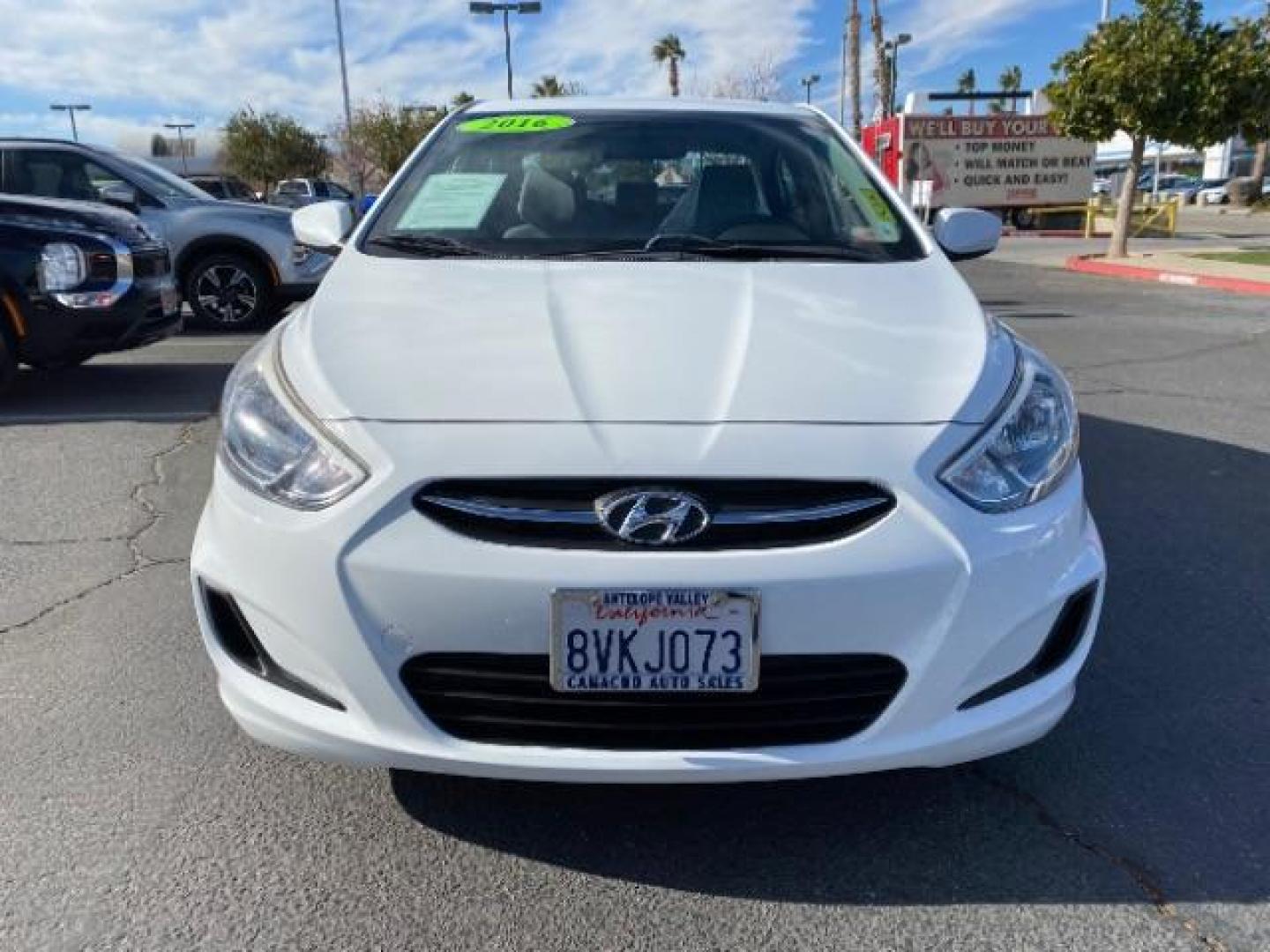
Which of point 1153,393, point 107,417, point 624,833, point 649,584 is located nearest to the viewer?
point 649,584

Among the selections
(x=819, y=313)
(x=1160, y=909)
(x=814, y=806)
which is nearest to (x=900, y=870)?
(x=814, y=806)

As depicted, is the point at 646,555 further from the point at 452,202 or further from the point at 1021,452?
the point at 452,202

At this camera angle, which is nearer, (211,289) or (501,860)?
(501,860)

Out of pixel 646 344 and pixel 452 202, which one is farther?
pixel 452 202

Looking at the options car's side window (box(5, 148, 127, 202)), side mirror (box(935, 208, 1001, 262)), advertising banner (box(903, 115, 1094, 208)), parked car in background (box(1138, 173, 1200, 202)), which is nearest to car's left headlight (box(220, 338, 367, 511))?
side mirror (box(935, 208, 1001, 262))

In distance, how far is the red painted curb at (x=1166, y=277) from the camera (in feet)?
44.8

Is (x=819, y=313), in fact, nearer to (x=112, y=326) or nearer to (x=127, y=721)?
(x=127, y=721)

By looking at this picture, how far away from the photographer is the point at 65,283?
6184 millimetres

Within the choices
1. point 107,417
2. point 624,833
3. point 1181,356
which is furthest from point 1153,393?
point 107,417

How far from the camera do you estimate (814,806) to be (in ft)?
7.86

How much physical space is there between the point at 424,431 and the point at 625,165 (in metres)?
1.80

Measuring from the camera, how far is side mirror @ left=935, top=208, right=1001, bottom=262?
3.68m

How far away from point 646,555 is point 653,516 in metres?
0.07

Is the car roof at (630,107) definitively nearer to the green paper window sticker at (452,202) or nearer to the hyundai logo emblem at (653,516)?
the green paper window sticker at (452,202)
